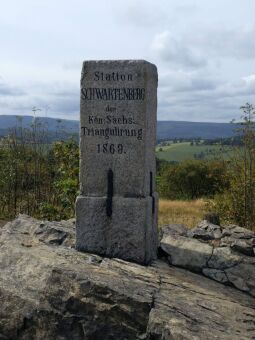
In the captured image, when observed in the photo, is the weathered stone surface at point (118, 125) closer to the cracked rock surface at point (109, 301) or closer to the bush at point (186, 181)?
the cracked rock surface at point (109, 301)

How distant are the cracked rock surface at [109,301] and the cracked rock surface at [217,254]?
4.0 inches

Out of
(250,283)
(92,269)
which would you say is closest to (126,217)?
(92,269)

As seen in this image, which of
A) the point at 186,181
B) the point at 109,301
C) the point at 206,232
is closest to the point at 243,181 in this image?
the point at 206,232

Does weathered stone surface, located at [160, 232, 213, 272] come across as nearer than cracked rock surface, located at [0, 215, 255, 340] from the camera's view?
No

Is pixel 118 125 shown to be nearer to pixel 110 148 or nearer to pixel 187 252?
pixel 110 148

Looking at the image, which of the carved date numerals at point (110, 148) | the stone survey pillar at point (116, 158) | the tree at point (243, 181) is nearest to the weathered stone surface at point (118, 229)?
the stone survey pillar at point (116, 158)

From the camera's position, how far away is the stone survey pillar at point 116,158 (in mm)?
7215

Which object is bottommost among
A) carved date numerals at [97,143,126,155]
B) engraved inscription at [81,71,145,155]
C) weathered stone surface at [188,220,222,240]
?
weathered stone surface at [188,220,222,240]

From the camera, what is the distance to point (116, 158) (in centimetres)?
732

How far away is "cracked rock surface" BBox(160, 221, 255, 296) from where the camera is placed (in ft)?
23.7

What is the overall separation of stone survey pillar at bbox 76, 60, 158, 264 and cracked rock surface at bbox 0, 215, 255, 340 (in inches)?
13.1

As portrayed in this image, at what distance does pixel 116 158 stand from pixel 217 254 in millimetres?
2057

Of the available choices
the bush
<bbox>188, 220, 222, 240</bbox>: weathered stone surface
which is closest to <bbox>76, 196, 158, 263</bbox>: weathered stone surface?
<bbox>188, 220, 222, 240</bbox>: weathered stone surface

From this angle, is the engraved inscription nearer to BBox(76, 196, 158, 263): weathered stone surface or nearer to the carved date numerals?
the carved date numerals
